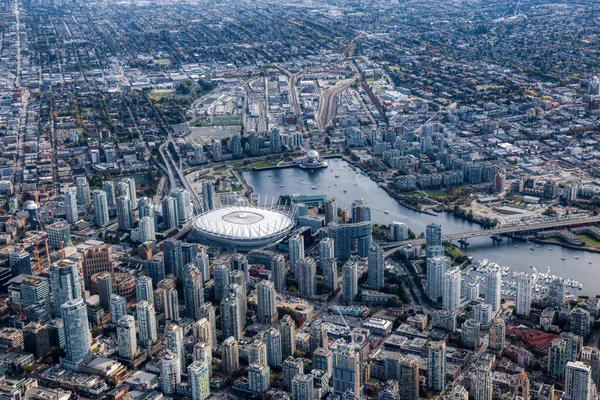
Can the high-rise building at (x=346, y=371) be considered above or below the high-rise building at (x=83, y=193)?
below

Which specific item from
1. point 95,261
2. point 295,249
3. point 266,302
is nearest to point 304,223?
point 295,249

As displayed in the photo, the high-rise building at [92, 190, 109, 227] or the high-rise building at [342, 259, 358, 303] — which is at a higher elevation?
the high-rise building at [92, 190, 109, 227]

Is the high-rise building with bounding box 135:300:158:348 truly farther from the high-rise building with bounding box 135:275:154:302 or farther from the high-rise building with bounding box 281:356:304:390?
the high-rise building with bounding box 281:356:304:390

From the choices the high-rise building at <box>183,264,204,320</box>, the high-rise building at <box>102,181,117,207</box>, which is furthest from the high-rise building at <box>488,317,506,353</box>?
the high-rise building at <box>102,181,117,207</box>

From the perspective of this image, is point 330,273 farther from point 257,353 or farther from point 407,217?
point 407,217

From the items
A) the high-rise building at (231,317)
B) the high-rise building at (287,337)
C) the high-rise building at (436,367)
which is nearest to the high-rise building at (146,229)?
the high-rise building at (231,317)

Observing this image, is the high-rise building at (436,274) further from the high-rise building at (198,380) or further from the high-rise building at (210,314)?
the high-rise building at (198,380)

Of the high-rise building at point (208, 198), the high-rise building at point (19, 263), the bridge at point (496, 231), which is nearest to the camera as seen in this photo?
the high-rise building at point (19, 263)
